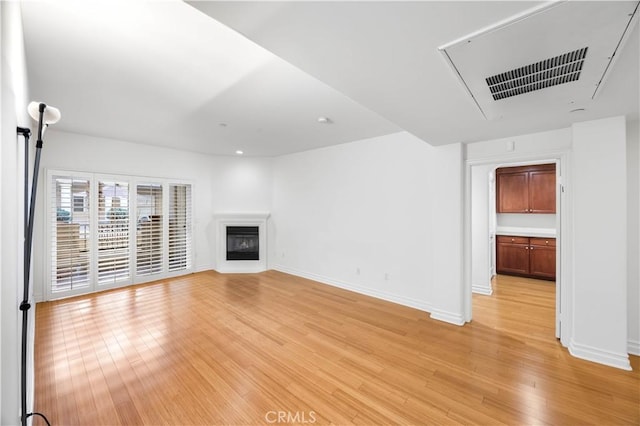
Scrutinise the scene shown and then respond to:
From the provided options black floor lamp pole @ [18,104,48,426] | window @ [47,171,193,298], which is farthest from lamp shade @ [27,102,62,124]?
window @ [47,171,193,298]

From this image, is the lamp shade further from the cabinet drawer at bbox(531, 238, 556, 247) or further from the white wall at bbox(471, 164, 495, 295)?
the cabinet drawer at bbox(531, 238, 556, 247)

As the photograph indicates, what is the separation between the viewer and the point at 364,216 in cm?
456

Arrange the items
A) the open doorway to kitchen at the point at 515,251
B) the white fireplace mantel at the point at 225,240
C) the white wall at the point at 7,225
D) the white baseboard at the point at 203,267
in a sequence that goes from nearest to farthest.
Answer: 1. the white wall at the point at 7,225
2. the open doorway to kitchen at the point at 515,251
3. the white baseboard at the point at 203,267
4. the white fireplace mantel at the point at 225,240

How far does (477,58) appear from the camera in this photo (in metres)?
1.48

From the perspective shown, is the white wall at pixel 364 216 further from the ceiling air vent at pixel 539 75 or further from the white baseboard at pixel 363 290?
the ceiling air vent at pixel 539 75

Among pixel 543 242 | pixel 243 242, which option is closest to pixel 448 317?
pixel 543 242

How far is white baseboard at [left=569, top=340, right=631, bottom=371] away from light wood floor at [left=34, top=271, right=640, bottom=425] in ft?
0.29

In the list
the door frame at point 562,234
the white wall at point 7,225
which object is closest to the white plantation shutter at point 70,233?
the white wall at point 7,225

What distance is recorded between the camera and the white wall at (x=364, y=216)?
12.7 ft

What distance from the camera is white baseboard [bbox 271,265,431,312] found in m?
3.88

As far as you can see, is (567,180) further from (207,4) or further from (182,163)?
(182,163)

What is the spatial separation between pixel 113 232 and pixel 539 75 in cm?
617

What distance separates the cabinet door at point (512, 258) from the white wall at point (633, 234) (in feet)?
9.42

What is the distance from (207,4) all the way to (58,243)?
5081 millimetres
